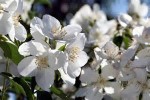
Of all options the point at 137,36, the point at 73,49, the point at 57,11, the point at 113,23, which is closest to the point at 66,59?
the point at 73,49

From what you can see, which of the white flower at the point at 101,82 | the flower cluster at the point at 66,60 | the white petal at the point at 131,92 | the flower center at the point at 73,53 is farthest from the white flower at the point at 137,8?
the flower center at the point at 73,53

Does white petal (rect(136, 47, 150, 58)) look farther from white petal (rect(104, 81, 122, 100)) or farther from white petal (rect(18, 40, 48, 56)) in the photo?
white petal (rect(18, 40, 48, 56))

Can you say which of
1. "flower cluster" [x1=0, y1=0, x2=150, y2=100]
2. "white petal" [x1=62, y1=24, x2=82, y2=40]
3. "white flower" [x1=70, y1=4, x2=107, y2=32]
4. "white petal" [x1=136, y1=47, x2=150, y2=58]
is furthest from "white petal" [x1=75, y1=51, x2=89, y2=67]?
"white flower" [x1=70, y1=4, x2=107, y2=32]

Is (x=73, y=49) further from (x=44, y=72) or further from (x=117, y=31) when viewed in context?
(x=117, y=31)

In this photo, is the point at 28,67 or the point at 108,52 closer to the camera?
the point at 28,67

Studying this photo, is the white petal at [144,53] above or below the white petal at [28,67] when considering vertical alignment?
below

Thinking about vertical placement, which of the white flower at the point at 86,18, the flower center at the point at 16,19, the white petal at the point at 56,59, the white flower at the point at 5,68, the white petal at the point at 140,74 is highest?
the flower center at the point at 16,19

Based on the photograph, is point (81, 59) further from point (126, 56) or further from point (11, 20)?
point (11, 20)

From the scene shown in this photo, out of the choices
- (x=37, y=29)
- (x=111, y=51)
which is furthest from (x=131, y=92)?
(x=37, y=29)

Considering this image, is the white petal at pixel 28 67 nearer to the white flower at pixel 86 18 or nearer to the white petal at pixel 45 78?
the white petal at pixel 45 78
